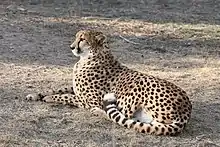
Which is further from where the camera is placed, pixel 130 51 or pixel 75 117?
pixel 130 51

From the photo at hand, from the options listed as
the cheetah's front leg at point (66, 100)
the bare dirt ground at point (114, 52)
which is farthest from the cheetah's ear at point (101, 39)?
the bare dirt ground at point (114, 52)

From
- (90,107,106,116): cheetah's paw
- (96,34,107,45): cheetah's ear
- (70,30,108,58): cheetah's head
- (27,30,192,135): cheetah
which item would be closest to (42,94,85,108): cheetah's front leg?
(27,30,192,135): cheetah

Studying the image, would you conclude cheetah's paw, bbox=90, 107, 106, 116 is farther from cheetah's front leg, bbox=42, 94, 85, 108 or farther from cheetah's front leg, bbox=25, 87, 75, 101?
cheetah's front leg, bbox=25, 87, 75, 101

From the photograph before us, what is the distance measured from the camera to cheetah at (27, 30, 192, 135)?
4.99 m

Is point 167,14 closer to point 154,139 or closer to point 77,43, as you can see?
point 77,43

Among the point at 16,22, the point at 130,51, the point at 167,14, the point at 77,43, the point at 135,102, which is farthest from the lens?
the point at 167,14

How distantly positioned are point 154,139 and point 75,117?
0.80 m

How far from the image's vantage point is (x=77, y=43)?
5.62 metres

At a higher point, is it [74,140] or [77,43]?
[77,43]

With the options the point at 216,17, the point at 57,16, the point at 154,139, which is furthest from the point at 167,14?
the point at 154,139

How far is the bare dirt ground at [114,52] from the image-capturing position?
4906mm

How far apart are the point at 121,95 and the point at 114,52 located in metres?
2.98

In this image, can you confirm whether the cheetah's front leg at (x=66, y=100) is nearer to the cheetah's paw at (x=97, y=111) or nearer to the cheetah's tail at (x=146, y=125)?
the cheetah's paw at (x=97, y=111)

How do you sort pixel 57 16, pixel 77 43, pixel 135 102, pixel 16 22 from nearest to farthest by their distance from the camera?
pixel 135 102, pixel 77 43, pixel 16 22, pixel 57 16
